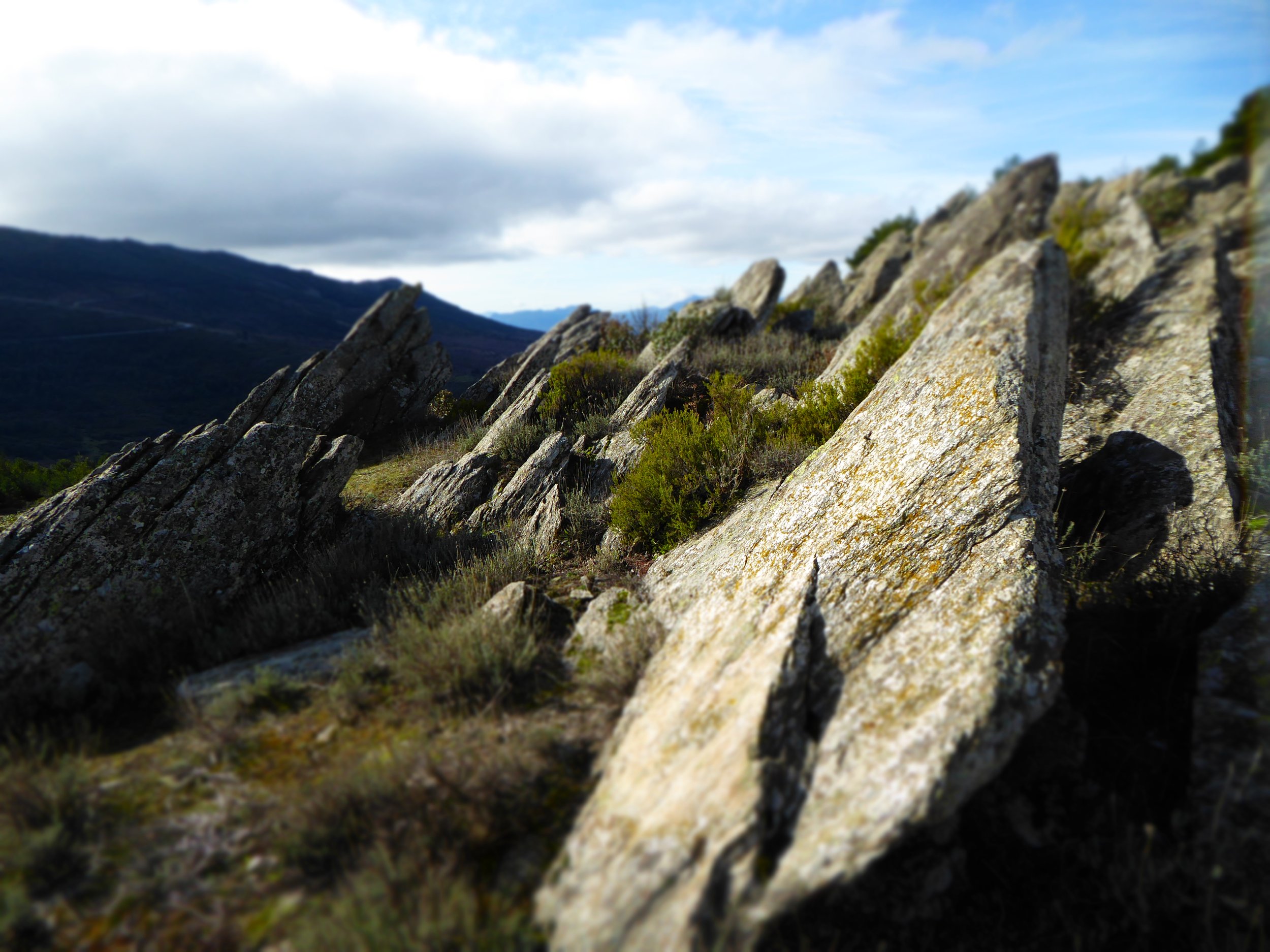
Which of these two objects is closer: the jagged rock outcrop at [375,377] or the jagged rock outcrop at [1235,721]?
the jagged rock outcrop at [1235,721]

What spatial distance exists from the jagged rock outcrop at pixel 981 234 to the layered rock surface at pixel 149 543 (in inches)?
515

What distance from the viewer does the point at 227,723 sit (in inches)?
169

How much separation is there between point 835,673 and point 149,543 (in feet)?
23.5

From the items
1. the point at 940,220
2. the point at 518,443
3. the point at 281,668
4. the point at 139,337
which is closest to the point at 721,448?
the point at 518,443

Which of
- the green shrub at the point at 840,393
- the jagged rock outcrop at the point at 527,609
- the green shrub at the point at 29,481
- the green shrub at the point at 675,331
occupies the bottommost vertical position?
the jagged rock outcrop at the point at 527,609

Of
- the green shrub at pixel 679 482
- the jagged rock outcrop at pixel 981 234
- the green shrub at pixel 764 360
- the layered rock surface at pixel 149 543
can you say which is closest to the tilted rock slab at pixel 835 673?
the green shrub at pixel 679 482

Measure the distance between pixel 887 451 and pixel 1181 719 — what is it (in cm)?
299

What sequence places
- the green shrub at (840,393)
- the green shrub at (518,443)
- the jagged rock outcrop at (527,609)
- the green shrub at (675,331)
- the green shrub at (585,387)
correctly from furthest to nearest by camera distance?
the green shrub at (675,331)
the green shrub at (585,387)
the green shrub at (518,443)
the green shrub at (840,393)
the jagged rock outcrop at (527,609)

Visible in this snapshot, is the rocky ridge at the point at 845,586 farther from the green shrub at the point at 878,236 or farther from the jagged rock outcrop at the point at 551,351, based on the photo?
the green shrub at the point at 878,236

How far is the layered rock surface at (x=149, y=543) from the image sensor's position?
17.5 ft

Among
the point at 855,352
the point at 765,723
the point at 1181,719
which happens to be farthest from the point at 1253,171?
the point at 765,723

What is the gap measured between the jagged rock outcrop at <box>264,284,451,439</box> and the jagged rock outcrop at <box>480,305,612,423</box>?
2.18m

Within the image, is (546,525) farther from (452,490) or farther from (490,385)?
(490,385)

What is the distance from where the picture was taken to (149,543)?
6418mm
